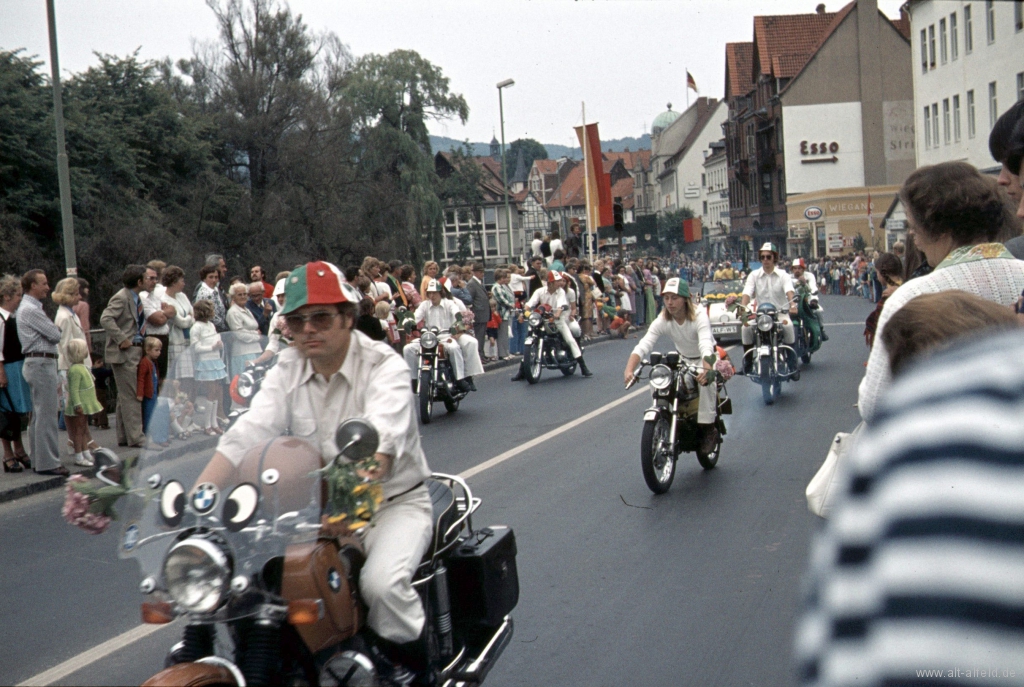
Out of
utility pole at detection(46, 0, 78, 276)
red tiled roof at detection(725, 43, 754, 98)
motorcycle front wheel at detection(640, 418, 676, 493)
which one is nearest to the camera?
motorcycle front wheel at detection(640, 418, 676, 493)

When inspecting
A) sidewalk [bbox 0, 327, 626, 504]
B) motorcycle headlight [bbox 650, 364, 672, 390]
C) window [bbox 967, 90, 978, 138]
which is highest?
window [bbox 967, 90, 978, 138]

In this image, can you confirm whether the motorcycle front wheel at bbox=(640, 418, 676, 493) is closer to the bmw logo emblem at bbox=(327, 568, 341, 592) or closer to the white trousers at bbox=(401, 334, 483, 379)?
the bmw logo emblem at bbox=(327, 568, 341, 592)

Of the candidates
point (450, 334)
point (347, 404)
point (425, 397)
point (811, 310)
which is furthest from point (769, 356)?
point (347, 404)

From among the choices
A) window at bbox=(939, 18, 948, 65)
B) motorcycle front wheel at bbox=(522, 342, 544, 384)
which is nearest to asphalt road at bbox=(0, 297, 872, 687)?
motorcycle front wheel at bbox=(522, 342, 544, 384)

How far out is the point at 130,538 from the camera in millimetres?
3619

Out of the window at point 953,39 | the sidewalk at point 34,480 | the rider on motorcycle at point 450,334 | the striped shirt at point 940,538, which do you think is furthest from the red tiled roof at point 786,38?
the striped shirt at point 940,538

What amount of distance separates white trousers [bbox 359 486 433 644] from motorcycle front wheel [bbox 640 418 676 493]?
5392mm

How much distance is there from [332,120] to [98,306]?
21.9 meters

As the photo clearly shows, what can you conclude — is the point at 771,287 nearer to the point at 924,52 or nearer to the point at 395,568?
Answer: the point at 395,568

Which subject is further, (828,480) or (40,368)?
(40,368)

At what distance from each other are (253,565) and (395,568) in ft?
1.89

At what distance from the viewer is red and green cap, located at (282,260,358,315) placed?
4152mm

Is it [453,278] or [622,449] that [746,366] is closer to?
[622,449]

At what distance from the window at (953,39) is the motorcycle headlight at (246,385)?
4365 cm
